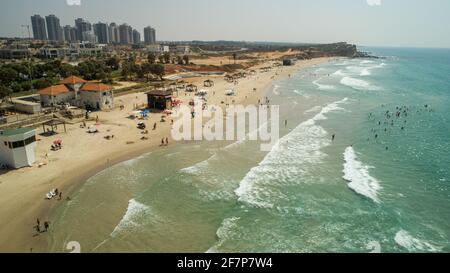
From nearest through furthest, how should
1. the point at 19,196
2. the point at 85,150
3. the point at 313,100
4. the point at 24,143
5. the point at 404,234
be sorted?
1. the point at 404,234
2. the point at 19,196
3. the point at 24,143
4. the point at 85,150
5. the point at 313,100

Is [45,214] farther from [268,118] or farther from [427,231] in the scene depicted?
[268,118]

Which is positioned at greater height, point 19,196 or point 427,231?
point 19,196

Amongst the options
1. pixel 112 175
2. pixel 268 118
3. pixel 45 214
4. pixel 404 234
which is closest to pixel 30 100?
pixel 112 175

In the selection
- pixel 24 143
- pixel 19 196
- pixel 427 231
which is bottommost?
pixel 427 231

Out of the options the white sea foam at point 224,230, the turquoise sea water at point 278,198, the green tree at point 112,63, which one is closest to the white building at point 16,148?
the turquoise sea water at point 278,198

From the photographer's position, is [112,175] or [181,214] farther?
[112,175]

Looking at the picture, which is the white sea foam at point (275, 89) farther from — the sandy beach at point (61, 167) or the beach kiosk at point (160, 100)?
the sandy beach at point (61, 167)

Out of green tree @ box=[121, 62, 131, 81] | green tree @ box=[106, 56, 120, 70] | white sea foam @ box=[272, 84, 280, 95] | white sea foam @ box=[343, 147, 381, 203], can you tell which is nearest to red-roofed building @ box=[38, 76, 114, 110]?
green tree @ box=[121, 62, 131, 81]
